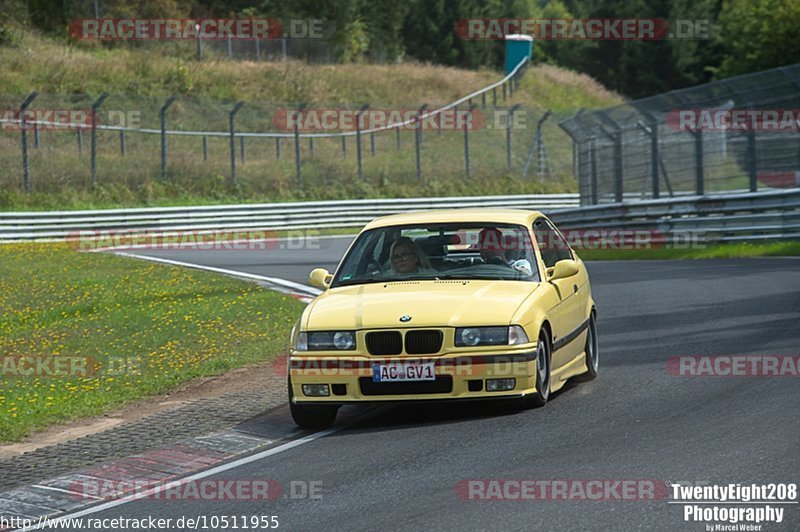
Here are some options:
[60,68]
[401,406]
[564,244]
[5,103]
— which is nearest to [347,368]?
[401,406]

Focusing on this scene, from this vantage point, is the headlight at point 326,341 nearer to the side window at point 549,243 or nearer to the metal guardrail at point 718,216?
the side window at point 549,243

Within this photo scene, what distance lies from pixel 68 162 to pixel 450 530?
33.8 metres

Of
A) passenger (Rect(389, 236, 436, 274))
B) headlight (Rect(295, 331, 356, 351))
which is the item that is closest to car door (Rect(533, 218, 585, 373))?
passenger (Rect(389, 236, 436, 274))

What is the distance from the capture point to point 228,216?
37281mm

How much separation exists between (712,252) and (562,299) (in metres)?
14.7

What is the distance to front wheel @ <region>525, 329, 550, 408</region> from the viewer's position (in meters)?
9.34

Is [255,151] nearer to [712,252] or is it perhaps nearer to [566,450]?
[712,252]

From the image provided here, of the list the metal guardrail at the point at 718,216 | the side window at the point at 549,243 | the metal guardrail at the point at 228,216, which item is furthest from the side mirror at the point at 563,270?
the metal guardrail at the point at 228,216

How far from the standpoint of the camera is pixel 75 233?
34.1 metres

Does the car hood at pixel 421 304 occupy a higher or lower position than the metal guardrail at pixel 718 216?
higher

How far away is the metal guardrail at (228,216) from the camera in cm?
3372

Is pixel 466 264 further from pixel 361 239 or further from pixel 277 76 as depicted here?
pixel 277 76

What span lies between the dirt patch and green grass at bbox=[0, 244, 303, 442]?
0.14 m

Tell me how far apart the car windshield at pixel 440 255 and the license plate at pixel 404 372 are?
48.8 inches
